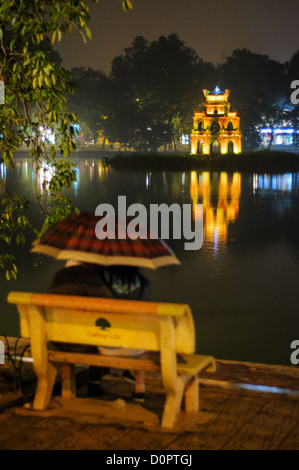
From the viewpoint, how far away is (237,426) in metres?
4.77

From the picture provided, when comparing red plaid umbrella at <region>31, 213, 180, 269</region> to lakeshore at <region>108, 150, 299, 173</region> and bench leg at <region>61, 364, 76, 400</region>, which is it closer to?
bench leg at <region>61, 364, 76, 400</region>

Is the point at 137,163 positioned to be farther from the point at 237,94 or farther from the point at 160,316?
the point at 160,316

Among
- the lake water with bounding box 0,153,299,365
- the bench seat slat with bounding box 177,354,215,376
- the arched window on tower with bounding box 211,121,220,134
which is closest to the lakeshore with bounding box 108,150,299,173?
the arched window on tower with bounding box 211,121,220,134

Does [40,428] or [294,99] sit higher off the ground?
[294,99]

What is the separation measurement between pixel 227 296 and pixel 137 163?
53813mm

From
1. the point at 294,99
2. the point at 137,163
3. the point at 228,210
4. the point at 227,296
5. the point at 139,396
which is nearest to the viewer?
the point at 139,396

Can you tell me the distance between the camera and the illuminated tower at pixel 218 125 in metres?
71.4

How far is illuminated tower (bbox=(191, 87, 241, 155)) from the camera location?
71.4m

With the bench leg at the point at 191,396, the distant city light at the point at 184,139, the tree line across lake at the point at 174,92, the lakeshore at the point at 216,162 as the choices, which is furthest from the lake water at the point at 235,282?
the distant city light at the point at 184,139

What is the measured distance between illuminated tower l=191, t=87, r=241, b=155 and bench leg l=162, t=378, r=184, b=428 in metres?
67.3

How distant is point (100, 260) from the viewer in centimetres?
478
